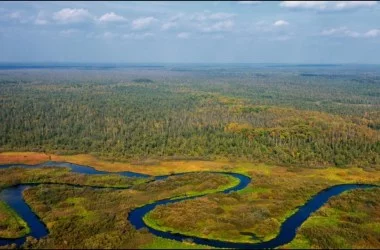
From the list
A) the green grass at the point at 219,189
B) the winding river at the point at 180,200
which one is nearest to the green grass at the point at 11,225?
the winding river at the point at 180,200

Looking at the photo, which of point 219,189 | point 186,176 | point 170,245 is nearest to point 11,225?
point 170,245

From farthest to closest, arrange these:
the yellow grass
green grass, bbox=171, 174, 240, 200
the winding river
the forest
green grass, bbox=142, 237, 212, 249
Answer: the yellow grass
green grass, bbox=171, 174, 240, 200
the forest
the winding river
green grass, bbox=142, 237, 212, 249

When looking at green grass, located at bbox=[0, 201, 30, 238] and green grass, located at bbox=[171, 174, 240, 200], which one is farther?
green grass, located at bbox=[171, 174, 240, 200]

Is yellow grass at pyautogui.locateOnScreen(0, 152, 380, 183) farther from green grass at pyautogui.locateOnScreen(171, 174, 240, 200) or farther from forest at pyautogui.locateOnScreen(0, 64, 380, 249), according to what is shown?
green grass at pyautogui.locateOnScreen(171, 174, 240, 200)

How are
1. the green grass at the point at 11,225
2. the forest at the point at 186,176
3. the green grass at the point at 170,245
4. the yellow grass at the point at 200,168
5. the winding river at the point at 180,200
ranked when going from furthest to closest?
the yellow grass at the point at 200,168 < the forest at the point at 186,176 < the green grass at the point at 11,225 < the winding river at the point at 180,200 < the green grass at the point at 170,245

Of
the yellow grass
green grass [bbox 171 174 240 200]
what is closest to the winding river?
green grass [bbox 171 174 240 200]

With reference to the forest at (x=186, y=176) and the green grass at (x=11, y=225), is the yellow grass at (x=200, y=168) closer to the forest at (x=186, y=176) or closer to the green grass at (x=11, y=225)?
the forest at (x=186, y=176)

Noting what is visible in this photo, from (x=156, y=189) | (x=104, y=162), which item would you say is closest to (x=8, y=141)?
(x=104, y=162)

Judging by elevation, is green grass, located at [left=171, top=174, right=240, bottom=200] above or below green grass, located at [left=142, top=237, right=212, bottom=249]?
above
